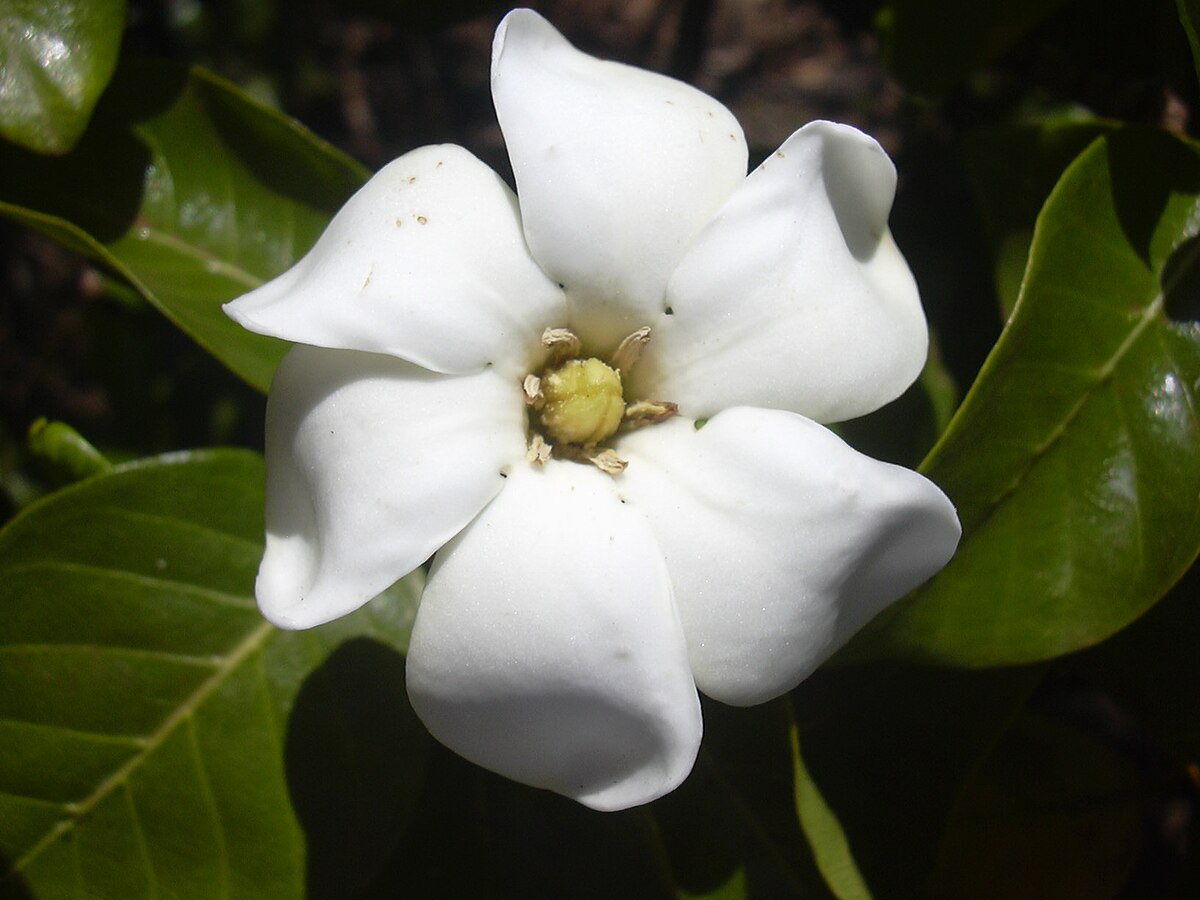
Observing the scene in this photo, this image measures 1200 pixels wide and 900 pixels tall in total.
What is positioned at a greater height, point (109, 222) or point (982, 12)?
point (982, 12)

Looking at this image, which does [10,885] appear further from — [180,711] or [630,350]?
[630,350]

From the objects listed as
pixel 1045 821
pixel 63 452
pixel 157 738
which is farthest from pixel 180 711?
pixel 1045 821

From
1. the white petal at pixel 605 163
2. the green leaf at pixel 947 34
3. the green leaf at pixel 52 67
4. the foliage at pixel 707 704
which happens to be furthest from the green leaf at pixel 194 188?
the green leaf at pixel 947 34

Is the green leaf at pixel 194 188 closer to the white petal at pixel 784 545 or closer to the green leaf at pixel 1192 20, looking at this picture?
the white petal at pixel 784 545

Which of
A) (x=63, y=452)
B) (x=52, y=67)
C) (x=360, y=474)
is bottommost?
(x=63, y=452)

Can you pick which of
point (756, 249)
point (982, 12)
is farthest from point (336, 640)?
point (982, 12)

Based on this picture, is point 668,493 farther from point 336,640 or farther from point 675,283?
point 336,640
